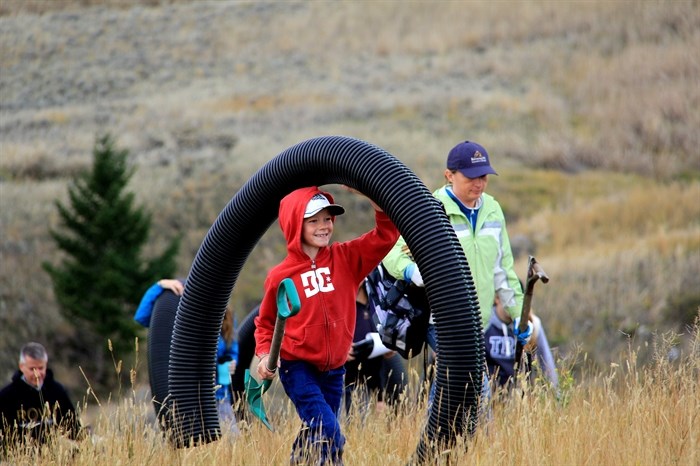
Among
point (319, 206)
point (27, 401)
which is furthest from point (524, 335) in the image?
point (27, 401)

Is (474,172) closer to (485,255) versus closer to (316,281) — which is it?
(485,255)

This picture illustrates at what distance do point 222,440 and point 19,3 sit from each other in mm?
35732

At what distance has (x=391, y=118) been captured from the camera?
35.6 meters

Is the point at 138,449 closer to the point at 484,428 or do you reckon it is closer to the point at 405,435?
the point at 405,435

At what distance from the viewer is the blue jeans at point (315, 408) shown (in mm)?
4973

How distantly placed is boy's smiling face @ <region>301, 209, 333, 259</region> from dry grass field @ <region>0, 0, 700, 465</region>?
967cm

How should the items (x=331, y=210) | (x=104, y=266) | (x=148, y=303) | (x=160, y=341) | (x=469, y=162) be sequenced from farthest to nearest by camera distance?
1. (x=104, y=266)
2. (x=148, y=303)
3. (x=160, y=341)
4. (x=469, y=162)
5. (x=331, y=210)

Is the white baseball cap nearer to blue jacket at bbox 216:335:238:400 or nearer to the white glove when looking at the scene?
the white glove

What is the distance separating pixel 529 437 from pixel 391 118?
30915 mm

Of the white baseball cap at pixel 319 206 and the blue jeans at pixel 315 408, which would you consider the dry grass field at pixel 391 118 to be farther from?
the white baseball cap at pixel 319 206

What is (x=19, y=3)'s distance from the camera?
124 feet

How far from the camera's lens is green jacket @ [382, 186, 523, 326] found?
6234 millimetres

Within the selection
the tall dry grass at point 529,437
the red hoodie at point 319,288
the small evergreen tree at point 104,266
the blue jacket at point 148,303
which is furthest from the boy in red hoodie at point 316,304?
the small evergreen tree at point 104,266

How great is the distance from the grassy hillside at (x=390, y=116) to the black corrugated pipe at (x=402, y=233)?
10162 millimetres
